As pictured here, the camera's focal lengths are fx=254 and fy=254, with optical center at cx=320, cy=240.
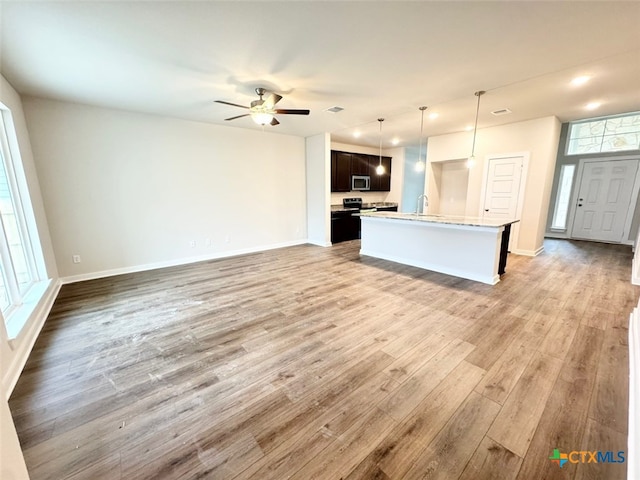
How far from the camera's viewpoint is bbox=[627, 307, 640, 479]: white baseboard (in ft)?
4.06

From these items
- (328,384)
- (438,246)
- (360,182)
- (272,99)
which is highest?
(272,99)

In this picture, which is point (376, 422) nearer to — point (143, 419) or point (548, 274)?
point (143, 419)

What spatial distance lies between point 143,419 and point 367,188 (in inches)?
285

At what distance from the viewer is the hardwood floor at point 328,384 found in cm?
138

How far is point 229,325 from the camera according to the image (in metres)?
2.73

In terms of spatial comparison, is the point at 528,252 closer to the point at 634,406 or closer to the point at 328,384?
the point at 634,406

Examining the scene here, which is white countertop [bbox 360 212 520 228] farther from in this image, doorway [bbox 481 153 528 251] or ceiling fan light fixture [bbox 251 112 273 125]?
ceiling fan light fixture [bbox 251 112 273 125]

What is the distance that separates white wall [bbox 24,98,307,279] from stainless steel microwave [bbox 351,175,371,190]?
207 cm

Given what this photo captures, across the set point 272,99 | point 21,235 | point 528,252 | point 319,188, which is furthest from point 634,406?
point 21,235

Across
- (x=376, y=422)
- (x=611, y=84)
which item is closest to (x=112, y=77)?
(x=376, y=422)

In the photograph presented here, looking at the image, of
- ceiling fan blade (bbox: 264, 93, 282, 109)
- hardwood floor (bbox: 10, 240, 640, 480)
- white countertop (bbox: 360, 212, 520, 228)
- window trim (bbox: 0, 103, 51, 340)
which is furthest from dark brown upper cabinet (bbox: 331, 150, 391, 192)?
window trim (bbox: 0, 103, 51, 340)

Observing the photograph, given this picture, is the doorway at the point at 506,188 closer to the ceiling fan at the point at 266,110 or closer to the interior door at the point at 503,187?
the interior door at the point at 503,187

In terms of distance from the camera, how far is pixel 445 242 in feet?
13.7

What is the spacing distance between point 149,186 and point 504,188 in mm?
6986
